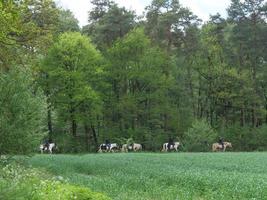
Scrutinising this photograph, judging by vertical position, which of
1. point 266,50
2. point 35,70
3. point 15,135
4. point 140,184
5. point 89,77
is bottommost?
point 140,184

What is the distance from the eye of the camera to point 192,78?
6519cm

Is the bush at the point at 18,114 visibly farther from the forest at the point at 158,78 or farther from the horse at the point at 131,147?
the horse at the point at 131,147

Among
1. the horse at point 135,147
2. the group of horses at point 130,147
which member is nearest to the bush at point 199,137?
the group of horses at point 130,147

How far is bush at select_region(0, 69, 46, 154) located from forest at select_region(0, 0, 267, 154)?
26.2 metres

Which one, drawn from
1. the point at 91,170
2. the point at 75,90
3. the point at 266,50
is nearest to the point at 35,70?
the point at 91,170

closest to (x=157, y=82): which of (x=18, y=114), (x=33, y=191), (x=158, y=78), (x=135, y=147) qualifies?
(x=158, y=78)

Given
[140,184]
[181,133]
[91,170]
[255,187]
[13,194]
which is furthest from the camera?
[181,133]

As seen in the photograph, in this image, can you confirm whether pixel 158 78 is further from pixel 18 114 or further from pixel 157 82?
pixel 18 114

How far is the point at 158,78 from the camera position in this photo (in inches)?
2350

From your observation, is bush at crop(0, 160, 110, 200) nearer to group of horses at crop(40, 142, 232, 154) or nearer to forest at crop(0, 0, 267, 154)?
forest at crop(0, 0, 267, 154)

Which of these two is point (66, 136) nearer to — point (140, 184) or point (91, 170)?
point (91, 170)

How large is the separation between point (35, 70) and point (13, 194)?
18864 millimetres

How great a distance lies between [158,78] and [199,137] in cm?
→ 979

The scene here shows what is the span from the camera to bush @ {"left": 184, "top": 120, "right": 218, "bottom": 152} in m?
53.6
